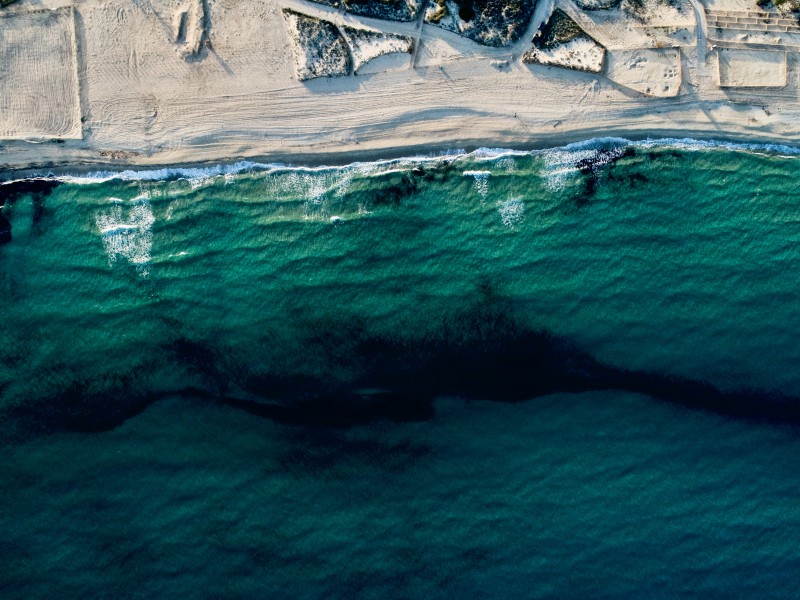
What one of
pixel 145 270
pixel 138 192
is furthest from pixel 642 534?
pixel 138 192

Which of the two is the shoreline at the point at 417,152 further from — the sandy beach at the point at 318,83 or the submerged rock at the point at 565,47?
the submerged rock at the point at 565,47

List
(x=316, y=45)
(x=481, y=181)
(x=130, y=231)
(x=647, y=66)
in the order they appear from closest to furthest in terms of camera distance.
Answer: (x=316, y=45) < (x=647, y=66) < (x=130, y=231) < (x=481, y=181)

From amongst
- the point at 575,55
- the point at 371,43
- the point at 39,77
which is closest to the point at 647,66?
the point at 575,55

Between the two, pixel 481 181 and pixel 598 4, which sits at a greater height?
pixel 598 4

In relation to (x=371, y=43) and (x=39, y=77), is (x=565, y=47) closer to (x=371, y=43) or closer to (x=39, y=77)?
(x=371, y=43)

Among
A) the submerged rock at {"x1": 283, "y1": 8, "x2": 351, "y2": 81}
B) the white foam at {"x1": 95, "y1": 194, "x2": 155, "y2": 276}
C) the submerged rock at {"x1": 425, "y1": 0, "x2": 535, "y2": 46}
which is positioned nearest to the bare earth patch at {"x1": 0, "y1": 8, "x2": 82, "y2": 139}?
the white foam at {"x1": 95, "y1": 194, "x2": 155, "y2": 276}

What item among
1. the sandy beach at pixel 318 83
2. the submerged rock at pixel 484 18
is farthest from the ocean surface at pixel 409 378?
the submerged rock at pixel 484 18
